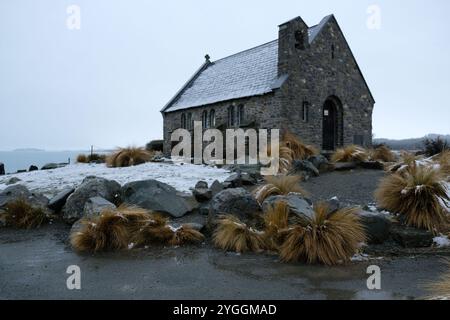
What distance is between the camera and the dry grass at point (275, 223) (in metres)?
6.46

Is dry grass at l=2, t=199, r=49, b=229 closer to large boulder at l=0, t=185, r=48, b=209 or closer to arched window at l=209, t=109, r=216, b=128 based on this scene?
large boulder at l=0, t=185, r=48, b=209

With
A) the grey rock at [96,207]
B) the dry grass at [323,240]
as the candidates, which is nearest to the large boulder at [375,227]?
the dry grass at [323,240]

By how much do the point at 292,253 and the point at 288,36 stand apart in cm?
1418

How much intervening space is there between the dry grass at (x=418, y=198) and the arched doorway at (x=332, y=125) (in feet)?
40.3

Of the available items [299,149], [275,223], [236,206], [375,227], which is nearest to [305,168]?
[299,149]

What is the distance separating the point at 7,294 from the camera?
4.53 m

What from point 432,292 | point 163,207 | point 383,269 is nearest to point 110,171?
point 163,207

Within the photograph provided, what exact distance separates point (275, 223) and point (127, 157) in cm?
1130

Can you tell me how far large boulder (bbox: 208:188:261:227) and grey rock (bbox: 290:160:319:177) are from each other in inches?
194

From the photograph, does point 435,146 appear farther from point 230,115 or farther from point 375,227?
point 375,227

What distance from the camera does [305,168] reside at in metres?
12.4

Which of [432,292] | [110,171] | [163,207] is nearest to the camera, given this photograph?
[432,292]

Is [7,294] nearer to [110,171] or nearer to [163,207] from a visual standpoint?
[163,207]

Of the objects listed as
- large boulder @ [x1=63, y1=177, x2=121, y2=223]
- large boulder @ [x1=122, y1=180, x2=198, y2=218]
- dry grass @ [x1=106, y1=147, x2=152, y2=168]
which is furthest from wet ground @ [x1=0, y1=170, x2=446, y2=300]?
dry grass @ [x1=106, y1=147, x2=152, y2=168]
